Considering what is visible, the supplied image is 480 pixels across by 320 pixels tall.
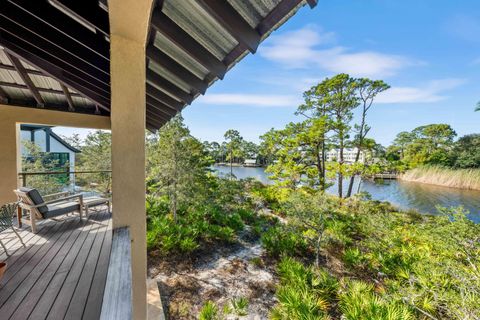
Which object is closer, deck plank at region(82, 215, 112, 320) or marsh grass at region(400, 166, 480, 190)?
deck plank at region(82, 215, 112, 320)

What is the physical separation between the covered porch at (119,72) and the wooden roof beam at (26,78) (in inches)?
35.0

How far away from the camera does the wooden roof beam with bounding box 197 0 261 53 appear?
1.46m

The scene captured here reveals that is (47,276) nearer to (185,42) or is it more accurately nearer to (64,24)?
(64,24)

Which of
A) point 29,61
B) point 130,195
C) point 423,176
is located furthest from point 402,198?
point 29,61

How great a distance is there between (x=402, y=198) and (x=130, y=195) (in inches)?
644

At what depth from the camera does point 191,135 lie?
6.64 m

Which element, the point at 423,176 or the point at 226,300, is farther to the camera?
the point at 423,176

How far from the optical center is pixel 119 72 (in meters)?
1.68

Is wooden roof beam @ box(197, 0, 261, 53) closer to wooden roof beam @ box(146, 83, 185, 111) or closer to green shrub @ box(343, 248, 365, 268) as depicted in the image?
wooden roof beam @ box(146, 83, 185, 111)

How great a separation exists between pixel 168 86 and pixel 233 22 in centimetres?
Answer: 182

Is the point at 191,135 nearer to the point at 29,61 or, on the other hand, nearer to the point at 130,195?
the point at 29,61

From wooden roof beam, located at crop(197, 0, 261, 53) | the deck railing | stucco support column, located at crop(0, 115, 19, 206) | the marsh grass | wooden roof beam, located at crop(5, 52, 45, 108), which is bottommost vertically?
the marsh grass

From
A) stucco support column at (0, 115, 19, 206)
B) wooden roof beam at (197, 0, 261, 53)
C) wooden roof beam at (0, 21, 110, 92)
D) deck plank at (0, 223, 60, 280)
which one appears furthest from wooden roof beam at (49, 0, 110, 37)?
stucco support column at (0, 115, 19, 206)

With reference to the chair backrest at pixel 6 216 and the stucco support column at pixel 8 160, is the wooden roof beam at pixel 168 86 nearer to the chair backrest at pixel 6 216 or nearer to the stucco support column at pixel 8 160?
the chair backrest at pixel 6 216
